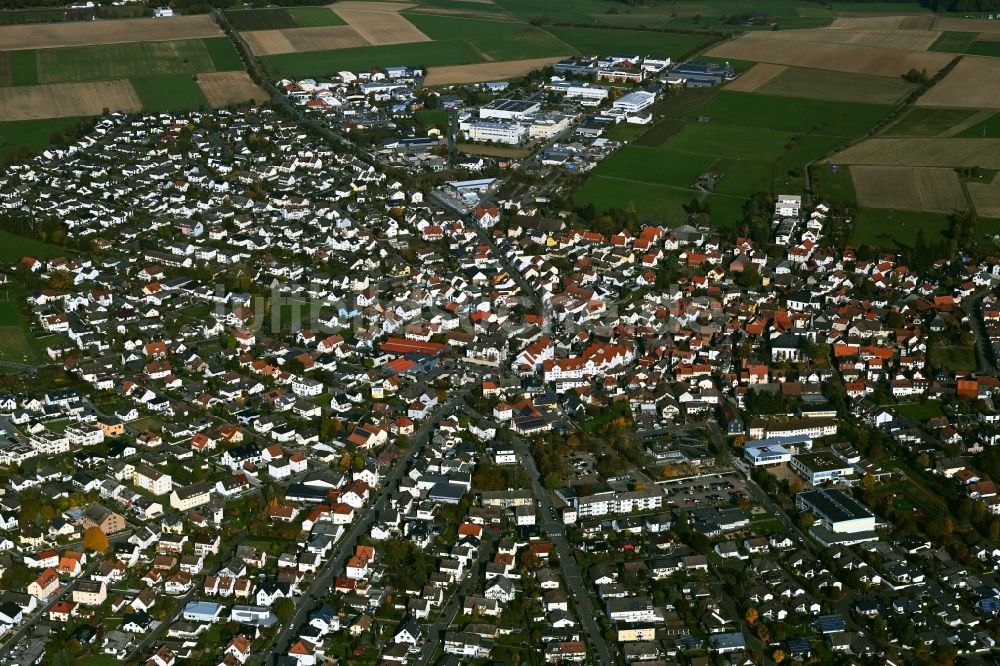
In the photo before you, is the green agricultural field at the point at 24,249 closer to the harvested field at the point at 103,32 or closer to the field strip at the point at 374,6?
the harvested field at the point at 103,32

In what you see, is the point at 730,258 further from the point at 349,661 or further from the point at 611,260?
the point at 349,661

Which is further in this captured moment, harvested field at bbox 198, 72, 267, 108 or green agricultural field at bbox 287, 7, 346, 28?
green agricultural field at bbox 287, 7, 346, 28

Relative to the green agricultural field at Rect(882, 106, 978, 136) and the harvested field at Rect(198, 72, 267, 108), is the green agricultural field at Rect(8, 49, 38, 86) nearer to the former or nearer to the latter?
the harvested field at Rect(198, 72, 267, 108)

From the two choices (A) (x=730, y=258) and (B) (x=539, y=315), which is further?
(A) (x=730, y=258)

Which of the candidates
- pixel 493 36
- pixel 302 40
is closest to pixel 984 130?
pixel 493 36

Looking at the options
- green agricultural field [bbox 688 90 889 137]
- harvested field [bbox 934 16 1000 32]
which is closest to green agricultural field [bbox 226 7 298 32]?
green agricultural field [bbox 688 90 889 137]

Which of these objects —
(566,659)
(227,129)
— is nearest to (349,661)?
(566,659)

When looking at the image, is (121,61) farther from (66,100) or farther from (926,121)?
(926,121)
